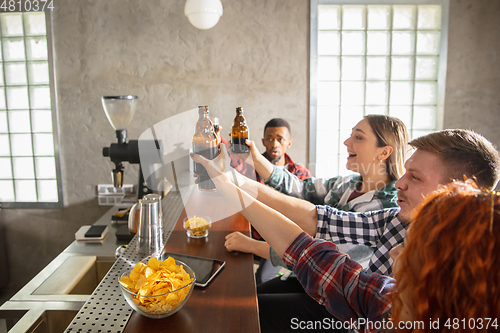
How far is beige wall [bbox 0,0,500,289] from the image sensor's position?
3020mm

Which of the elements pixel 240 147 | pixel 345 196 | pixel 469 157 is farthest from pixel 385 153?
pixel 240 147

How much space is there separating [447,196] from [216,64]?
2.75 m

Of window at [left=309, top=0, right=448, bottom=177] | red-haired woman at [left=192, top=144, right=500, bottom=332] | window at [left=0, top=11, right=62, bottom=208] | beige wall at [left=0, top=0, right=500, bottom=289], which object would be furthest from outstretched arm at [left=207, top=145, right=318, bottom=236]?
window at [left=0, top=11, right=62, bottom=208]

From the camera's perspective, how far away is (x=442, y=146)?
1043 millimetres

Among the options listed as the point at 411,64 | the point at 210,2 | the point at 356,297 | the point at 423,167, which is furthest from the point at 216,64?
the point at 356,297

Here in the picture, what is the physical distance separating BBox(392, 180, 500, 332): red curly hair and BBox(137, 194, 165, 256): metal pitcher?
0.95m

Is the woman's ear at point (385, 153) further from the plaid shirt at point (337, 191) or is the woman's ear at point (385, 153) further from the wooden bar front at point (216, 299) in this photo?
the wooden bar front at point (216, 299)

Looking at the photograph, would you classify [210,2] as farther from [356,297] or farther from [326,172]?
[356,297]

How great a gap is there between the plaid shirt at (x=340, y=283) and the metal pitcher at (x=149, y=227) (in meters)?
0.60

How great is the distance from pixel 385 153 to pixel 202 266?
1030mm

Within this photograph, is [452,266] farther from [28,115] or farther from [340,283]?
[28,115]

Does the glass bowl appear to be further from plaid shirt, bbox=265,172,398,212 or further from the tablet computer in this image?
plaid shirt, bbox=265,172,398,212

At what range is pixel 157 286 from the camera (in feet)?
2.97

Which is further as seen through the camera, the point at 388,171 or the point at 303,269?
the point at 388,171
